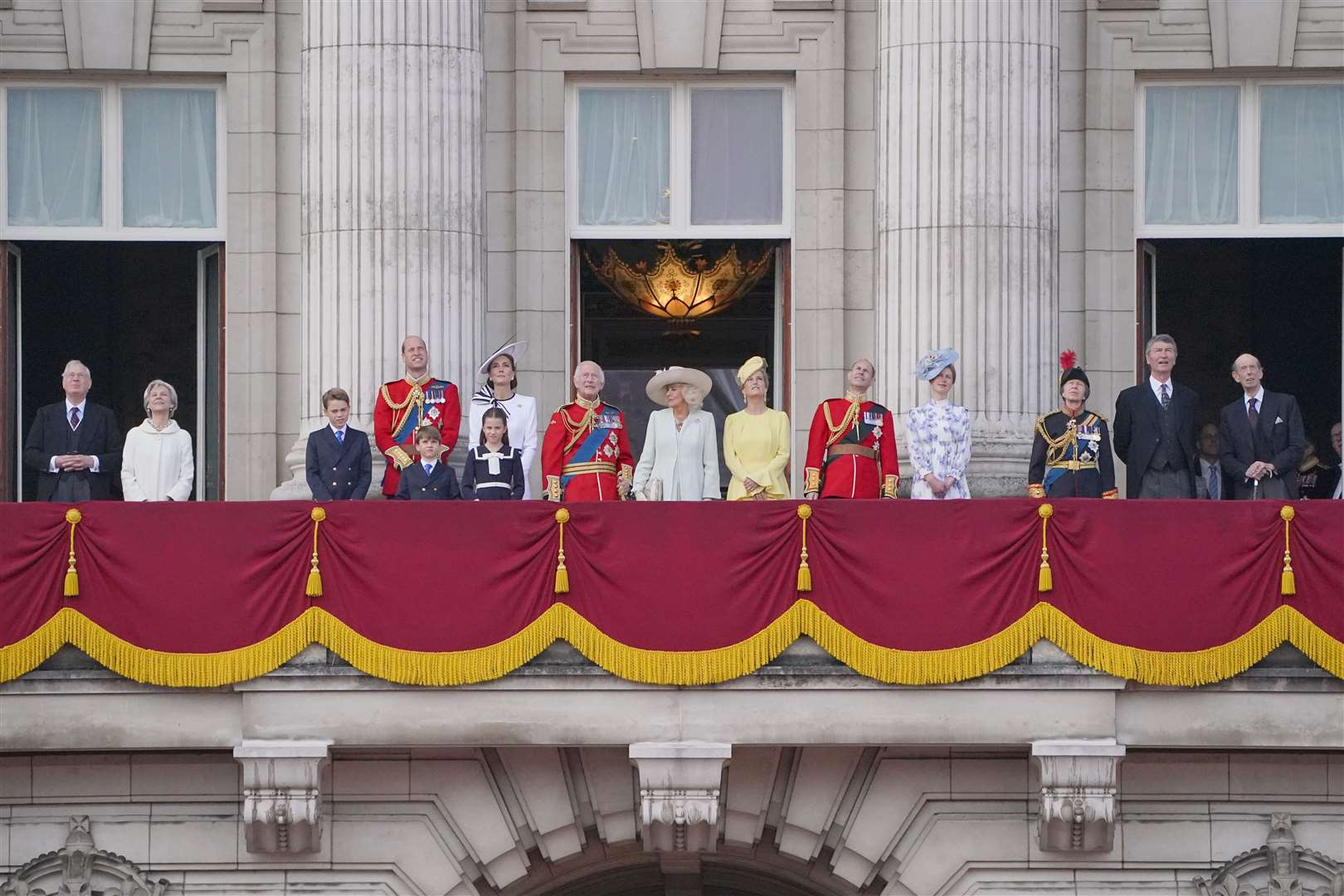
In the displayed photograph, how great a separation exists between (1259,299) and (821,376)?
8.02 metres

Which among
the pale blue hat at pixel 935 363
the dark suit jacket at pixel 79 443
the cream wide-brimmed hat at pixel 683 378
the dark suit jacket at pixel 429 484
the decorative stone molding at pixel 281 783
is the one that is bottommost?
the decorative stone molding at pixel 281 783

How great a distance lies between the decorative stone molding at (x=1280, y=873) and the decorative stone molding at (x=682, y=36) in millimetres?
10303

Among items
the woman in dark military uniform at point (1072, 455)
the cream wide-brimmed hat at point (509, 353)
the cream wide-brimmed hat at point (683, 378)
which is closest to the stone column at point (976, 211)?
the woman in dark military uniform at point (1072, 455)

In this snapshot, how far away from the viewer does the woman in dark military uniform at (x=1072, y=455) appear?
85.9 ft

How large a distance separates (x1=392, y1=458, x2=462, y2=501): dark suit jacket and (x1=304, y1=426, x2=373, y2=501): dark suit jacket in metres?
0.49

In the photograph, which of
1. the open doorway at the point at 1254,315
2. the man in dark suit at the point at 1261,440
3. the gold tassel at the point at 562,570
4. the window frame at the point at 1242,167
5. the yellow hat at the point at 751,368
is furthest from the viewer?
the open doorway at the point at 1254,315

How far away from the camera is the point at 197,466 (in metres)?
30.9

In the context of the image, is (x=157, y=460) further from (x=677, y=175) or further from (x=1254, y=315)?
(x=1254, y=315)

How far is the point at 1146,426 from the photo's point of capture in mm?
26438

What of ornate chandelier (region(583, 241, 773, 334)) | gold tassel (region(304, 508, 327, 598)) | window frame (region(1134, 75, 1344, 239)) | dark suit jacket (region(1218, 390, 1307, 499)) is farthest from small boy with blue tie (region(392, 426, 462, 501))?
window frame (region(1134, 75, 1344, 239))

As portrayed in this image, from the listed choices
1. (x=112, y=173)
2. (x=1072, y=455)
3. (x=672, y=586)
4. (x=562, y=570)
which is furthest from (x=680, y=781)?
(x=112, y=173)

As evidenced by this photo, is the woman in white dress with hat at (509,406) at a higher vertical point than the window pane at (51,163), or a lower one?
lower

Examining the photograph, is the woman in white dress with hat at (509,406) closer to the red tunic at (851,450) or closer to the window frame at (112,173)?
the red tunic at (851,450)

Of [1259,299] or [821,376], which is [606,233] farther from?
[1259,299]
